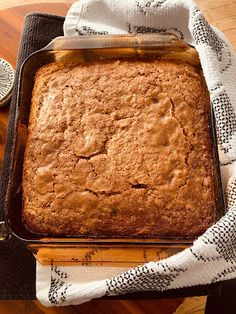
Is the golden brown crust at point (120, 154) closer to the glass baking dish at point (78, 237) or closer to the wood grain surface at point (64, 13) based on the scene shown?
the glass baking dish at point (78, 237)

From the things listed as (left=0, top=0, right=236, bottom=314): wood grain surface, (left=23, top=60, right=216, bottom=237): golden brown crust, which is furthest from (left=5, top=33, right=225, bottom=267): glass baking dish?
(left=0, top=0, right=236, bottom=314): wood grain surface

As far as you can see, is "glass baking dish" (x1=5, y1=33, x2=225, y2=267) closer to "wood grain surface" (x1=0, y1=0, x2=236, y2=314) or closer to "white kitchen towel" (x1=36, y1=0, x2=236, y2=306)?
"white kitchen towel" (x1=36, y1=0, x2=236, y2=306)

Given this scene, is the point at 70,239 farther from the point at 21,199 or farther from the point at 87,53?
the point at 87,53

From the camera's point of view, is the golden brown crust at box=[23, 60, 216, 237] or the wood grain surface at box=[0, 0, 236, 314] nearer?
the golden brown crust at box=[23, 60, 216, 237]

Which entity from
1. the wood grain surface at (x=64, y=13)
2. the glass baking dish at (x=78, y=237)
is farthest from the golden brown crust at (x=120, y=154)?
the wood grain surface at (x=64, y=13)

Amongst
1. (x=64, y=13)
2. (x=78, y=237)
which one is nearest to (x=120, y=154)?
(x=78, y=237)

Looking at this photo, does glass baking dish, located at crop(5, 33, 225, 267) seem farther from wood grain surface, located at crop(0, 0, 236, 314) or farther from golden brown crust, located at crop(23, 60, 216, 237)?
wood grain surface, located at crop(0, 0, 236, 314)

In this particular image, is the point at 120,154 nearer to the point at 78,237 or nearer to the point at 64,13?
the point at 78,237
